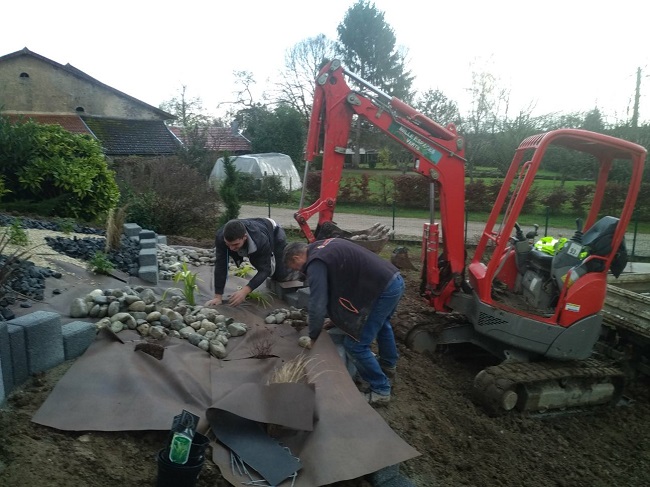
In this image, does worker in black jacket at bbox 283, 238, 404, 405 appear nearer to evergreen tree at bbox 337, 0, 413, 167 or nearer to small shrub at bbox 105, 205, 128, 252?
small shrub at bbox 105, 205, 128, 252

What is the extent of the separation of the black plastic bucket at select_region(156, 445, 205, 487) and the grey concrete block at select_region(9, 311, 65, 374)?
59.6 inches

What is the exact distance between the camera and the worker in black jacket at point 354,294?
413 centimetres

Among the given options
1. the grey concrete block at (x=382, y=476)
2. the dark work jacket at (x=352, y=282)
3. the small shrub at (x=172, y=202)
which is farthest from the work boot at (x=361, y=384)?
the small shrub at (x=172, y=202)

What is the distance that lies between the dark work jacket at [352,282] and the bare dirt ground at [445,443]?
851 mm

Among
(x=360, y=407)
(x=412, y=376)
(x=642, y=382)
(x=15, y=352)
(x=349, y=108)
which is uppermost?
(x=349, y=108)

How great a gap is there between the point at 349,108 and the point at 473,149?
18808 mm

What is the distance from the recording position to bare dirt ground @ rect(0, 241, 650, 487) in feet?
9.23

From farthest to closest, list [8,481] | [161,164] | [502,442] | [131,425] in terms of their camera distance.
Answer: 1. [161,164]
2. [502,442]
3. [131,425]
4. [8,481]

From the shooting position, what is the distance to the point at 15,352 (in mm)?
3471

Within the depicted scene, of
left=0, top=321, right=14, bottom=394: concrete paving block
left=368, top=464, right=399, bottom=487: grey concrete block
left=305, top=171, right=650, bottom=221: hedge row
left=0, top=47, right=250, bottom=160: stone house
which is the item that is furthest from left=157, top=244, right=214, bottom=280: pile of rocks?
left=0, top=47, right=250, bottom=160: stone house

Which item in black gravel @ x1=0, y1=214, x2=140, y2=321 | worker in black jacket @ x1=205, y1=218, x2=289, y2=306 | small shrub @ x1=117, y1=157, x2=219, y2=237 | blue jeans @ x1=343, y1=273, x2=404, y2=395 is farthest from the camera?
small shrub @ x1=117, y1=157, x2=219, y2=237

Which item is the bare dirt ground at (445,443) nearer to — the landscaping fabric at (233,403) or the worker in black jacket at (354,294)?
the landscaping fabric at (233,403)

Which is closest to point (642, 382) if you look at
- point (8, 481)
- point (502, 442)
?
point (502, 442)

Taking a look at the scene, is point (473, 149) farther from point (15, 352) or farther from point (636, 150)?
point (15, 352)
